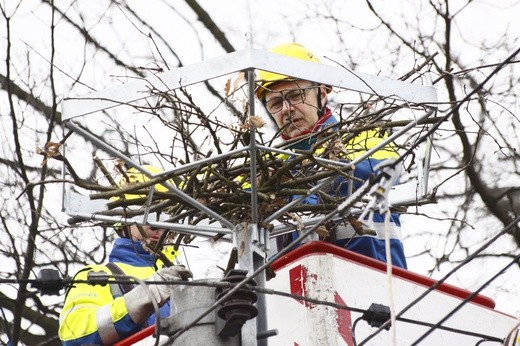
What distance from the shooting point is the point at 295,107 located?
21.3ft

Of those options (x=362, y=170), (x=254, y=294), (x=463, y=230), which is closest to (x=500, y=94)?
(x=463, y=230)

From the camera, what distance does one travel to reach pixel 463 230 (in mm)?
10570

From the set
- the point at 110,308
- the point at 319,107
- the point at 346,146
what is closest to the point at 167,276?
the point at 110,308

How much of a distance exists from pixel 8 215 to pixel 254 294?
5573mm

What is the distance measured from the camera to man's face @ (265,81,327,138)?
21.4 feet

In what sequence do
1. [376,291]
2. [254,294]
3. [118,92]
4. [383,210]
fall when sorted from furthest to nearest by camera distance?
1. [376,291]
2. [118,92]
3. [254,294]
4. [383,210]

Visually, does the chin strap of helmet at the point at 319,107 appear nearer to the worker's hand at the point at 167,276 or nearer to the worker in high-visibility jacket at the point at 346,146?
the worker in high-visibility jacket at the point at 346,146

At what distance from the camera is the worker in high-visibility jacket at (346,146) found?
5.95 meters

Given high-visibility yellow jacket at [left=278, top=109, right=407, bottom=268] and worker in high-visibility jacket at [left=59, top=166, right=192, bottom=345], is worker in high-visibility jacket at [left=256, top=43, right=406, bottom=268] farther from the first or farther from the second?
worker in high-visibility jacket at [left=59, top=166, right=192, bottom=345]

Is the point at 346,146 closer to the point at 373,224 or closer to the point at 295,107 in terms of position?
the point at 373,224

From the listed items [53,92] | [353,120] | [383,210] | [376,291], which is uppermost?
[53,92]

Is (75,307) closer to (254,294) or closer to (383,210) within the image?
(254,294)

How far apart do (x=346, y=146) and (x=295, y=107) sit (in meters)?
0.90

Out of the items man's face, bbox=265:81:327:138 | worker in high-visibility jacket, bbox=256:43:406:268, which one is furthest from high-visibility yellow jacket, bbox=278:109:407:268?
man's face, bbox=265:81:327:138
